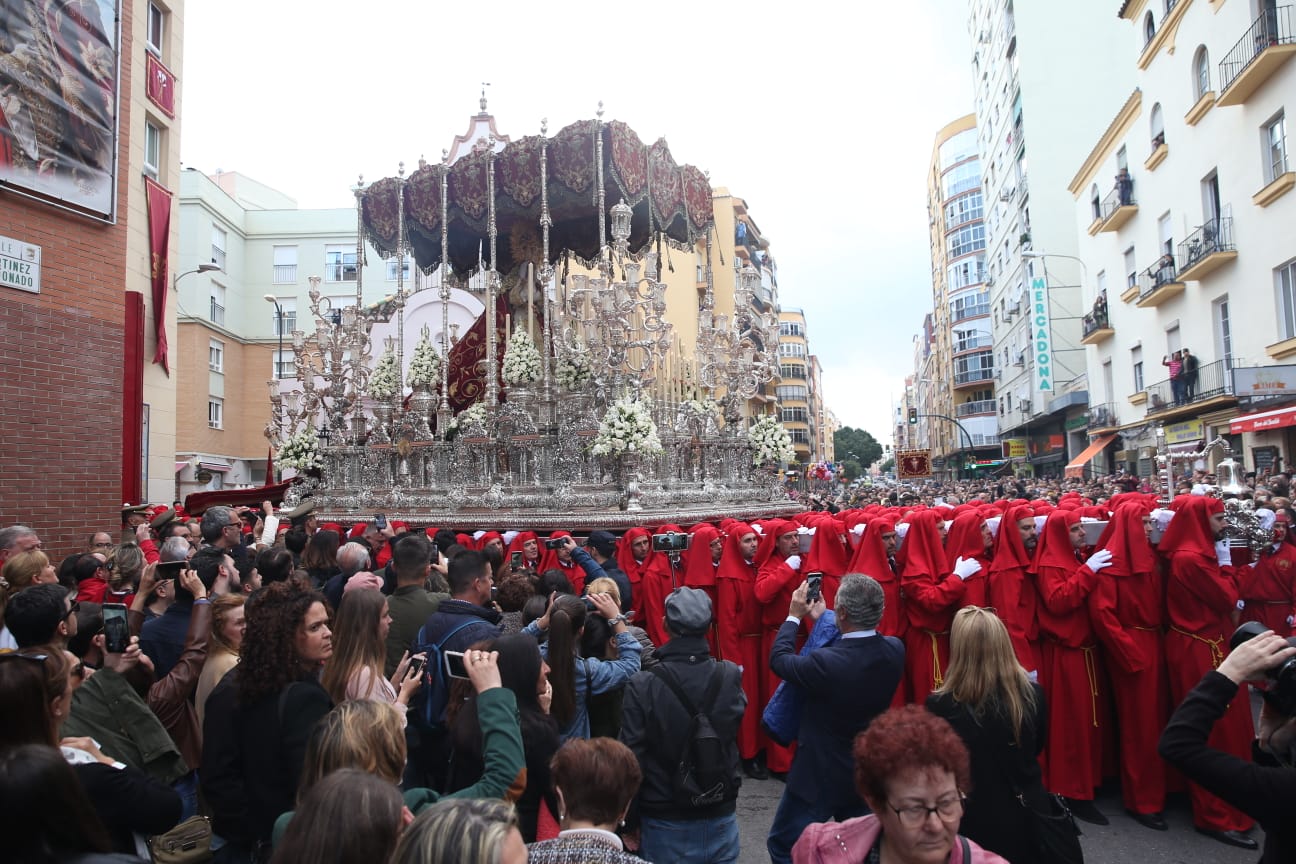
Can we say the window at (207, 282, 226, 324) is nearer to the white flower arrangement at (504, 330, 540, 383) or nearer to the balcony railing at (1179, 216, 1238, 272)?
the white flower arrangement at (504, 330, 540, 383)

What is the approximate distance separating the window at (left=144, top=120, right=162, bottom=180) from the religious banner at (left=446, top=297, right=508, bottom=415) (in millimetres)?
6355

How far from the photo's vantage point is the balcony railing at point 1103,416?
1114 inches

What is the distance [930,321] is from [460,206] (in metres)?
77.7

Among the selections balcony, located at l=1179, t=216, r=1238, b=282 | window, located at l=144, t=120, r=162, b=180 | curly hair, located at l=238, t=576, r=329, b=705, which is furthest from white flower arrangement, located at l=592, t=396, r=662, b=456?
balcony, located at l=1179, t=216, r=1238, b=282

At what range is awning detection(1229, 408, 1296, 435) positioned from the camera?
49.8ft

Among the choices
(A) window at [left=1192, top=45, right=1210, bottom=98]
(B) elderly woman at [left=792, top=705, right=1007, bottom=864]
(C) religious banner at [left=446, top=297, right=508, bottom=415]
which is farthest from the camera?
(A) window at [left=1192, top=45, right=1210, bottom=98]

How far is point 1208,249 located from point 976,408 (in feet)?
118

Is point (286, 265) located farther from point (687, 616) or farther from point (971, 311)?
point (971, 311)

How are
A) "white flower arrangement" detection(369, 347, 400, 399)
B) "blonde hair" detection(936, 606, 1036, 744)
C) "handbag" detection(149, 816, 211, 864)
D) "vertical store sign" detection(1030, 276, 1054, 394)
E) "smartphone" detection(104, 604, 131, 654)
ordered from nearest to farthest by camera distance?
"handbag" detection(149, 816, 211, 864), "blonde hair" detection(936, 606, 1036, 744), "smartphone" detection(104, 604, 131, 654), "white flower arrangement" detection(369, 347, 400, 399), "vertical store sign" detection(1030, 276, 1054, 394)

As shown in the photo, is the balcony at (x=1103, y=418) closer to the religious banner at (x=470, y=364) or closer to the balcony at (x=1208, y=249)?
the balcony at (x=1208, y=249)

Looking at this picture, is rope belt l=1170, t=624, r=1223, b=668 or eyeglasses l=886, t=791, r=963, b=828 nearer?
eyeglasses l=886, t=791, r=963, b=828

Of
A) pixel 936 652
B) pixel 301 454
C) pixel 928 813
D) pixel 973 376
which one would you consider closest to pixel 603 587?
pixel 928 813

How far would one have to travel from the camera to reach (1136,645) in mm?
5145

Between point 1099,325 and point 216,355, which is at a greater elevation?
point 216,355
